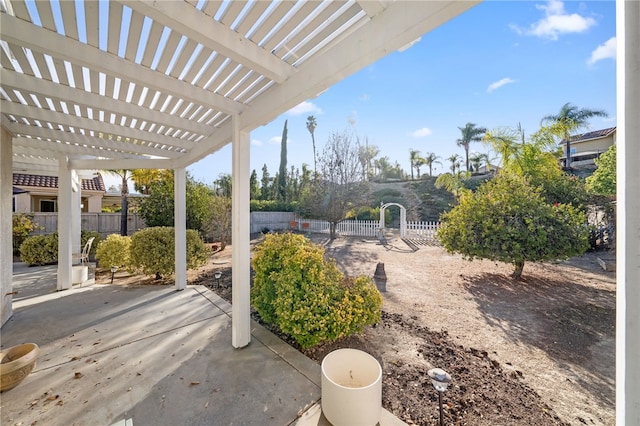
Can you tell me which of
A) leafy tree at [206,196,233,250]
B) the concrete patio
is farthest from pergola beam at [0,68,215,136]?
leafy tree at [206,196,233,250]

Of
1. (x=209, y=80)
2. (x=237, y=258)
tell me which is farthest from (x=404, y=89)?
(x=237, y=258)

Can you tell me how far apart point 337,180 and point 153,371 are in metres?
10.2

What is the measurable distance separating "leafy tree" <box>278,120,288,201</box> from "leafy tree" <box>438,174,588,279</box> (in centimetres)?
1525

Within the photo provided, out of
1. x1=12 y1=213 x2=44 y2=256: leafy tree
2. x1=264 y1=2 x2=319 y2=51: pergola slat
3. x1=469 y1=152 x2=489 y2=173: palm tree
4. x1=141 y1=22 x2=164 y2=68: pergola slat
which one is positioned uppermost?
x1=469 y1=152 x2=489 y2=173: palm tree

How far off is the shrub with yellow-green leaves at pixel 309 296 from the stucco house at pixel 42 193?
9.77 m

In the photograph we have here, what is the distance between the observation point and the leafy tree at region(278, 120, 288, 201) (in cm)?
1997

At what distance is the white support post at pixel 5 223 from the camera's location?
3004 millimetres

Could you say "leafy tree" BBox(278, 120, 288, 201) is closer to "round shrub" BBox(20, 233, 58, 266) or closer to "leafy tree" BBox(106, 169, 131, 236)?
"leafy tree" BBox(106, 169, 131, 236)

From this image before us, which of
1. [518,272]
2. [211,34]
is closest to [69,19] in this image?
[211,34]

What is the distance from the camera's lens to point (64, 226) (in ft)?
14.4

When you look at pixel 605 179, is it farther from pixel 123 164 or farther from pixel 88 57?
pixel 123 164

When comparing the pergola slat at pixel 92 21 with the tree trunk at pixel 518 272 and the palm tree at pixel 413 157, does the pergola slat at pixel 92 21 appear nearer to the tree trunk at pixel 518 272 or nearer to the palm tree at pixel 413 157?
the tree trunk at pixel 518 272

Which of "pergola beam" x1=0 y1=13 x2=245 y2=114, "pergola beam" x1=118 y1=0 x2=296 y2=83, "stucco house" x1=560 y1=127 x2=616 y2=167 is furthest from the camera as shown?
"stucco house" x1=560 y1=127 x2=616 y2=167

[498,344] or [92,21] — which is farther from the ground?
[92,21]
